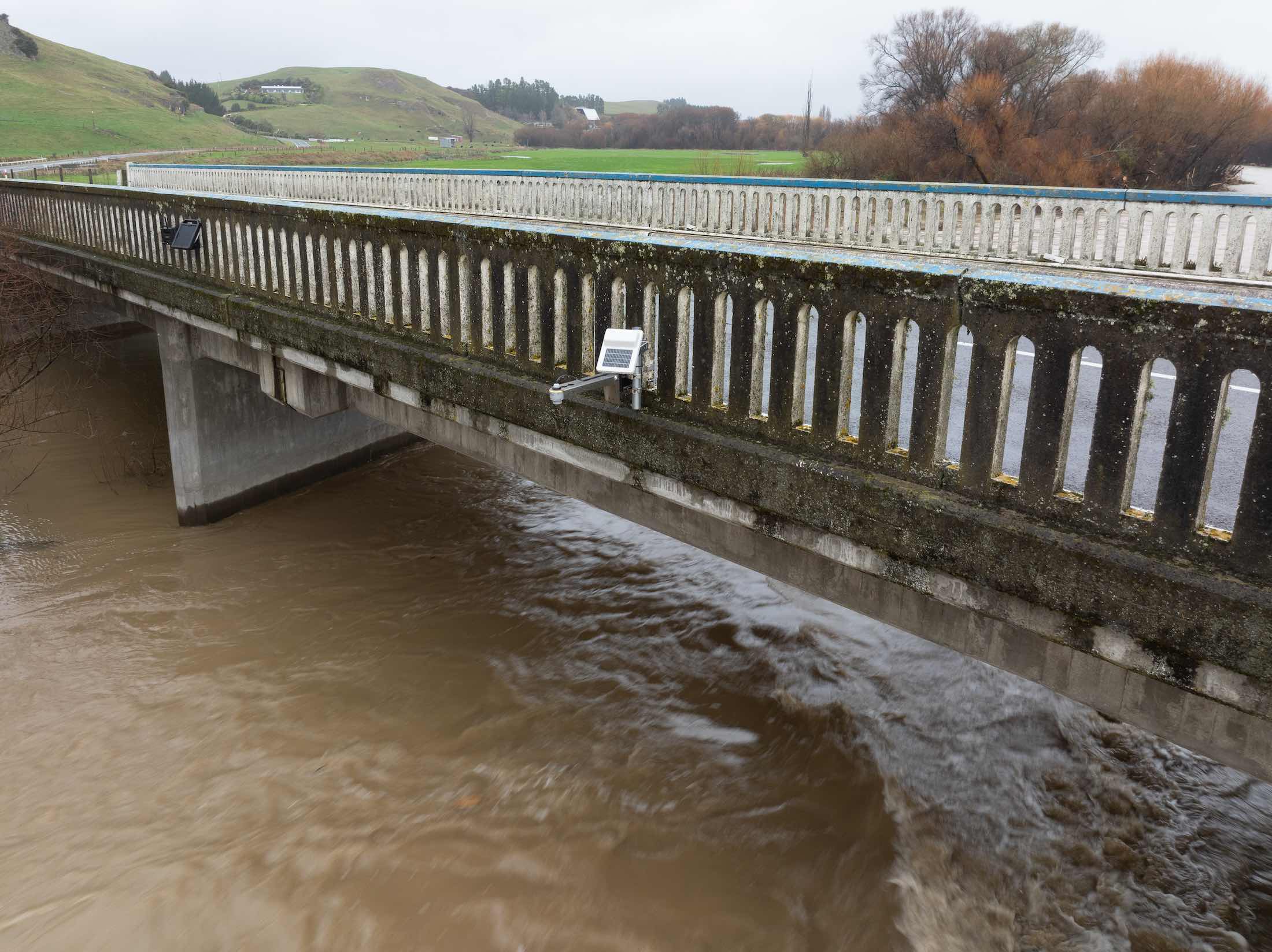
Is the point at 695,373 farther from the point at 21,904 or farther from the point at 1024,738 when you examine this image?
the point at 21,904

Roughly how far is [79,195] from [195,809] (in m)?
11.6

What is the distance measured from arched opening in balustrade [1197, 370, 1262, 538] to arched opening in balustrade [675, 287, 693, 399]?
2.74 meters

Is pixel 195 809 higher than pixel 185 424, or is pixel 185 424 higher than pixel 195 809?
pixel 185 424

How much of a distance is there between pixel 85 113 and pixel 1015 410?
9495 centimetres

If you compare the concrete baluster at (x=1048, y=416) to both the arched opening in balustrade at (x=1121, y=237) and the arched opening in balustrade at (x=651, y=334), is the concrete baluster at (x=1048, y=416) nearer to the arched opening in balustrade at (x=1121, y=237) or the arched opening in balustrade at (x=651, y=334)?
the arched opening in balustrade at (x=651, y=334)

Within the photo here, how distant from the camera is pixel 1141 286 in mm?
3693

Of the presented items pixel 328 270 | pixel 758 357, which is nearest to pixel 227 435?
pixel 328 270

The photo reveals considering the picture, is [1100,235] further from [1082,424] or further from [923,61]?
[923,61]

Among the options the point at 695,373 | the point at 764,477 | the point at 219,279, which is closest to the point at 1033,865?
the point at 764,477

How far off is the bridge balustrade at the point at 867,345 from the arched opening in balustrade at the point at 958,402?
0.23 meters

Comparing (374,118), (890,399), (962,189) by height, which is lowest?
(890,399)

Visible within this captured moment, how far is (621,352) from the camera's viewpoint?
5273mm

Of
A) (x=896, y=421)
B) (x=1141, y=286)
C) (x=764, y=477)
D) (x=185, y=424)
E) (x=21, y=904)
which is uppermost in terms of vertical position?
(x=1141, y=286)

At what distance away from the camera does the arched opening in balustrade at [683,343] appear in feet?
17.8
